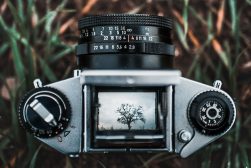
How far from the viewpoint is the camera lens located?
779mm

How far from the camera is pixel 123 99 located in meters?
0.79

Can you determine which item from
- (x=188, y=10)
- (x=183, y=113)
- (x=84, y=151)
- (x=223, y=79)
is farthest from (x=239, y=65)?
(x=84, y=151)

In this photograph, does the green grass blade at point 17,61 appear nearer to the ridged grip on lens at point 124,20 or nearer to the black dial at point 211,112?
the ridged grip on lens at point 124,20

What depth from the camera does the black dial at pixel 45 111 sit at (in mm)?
789

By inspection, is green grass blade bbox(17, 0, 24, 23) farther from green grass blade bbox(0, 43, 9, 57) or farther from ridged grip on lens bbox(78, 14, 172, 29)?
ridged grip on lens bbox(78, 14, 172, 29)

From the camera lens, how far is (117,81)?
0.77 meters

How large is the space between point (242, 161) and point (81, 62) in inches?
14.9

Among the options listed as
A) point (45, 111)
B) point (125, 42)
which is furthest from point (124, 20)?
point (45, 111)

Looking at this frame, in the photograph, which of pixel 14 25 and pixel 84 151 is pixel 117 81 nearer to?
pixel 84 151

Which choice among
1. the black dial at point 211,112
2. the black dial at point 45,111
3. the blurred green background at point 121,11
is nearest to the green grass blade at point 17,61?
the blurred green background at point 121,11

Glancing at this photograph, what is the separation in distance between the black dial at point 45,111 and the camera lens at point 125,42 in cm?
7

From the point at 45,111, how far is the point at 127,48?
0.51 ft

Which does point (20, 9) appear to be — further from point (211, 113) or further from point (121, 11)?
point (211, 113)

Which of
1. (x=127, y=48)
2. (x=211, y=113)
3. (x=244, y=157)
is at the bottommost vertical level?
(x=244, y=157)
